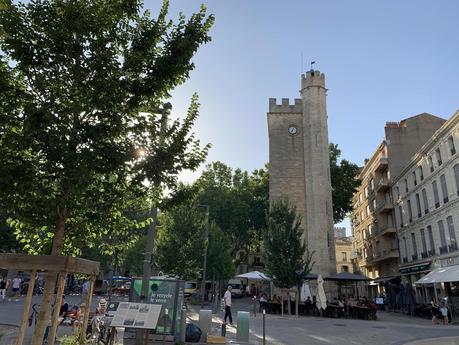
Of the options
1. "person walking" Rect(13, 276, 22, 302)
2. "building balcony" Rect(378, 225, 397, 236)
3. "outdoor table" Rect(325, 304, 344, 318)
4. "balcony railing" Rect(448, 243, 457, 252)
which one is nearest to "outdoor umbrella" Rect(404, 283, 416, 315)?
"balcony railing" Rect(448, 243, 457, 252)

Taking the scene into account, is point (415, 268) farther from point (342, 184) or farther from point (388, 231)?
point (342, 184)

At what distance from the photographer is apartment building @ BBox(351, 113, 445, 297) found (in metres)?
37.5

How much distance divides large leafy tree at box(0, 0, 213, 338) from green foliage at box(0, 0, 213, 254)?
2cm

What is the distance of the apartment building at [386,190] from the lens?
37.5 m

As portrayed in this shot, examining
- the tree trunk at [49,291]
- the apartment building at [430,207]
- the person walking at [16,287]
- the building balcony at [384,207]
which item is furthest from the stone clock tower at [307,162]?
the tree trunk at [49,291]

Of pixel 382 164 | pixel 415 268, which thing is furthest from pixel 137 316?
pixel 382 164

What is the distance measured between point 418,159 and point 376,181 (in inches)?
463

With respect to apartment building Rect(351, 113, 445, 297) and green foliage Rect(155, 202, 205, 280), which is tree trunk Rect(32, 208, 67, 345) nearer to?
green foliage Rect(155, 202, 205, 280)

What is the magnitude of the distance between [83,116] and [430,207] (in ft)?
95.7

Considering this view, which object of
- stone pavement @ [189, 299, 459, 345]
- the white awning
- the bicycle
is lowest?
stone pavement @ [189, 299, 459, 345]

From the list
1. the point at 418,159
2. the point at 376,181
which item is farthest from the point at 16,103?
the point at 376,181

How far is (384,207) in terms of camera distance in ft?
127

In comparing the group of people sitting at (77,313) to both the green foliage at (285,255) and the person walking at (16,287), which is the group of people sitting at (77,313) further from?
the person walking at (16,287)

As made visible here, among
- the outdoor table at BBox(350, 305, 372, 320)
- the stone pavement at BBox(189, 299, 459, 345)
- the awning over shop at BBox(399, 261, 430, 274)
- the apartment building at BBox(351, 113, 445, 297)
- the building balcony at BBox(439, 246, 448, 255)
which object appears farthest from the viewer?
the apartment building at BBox(351, 113, 445, 297)
